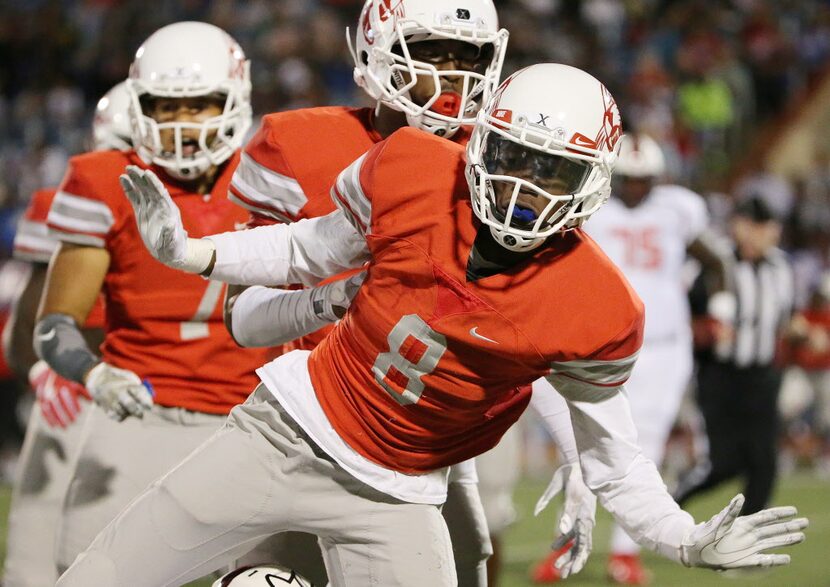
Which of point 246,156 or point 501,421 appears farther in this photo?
point 246,156

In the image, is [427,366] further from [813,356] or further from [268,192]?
[813,356]

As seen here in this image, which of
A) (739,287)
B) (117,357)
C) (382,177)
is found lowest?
(739,287)

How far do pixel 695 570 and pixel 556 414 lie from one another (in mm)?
3237

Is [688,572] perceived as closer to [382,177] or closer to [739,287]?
[739,287]

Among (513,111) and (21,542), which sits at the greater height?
(513,111)

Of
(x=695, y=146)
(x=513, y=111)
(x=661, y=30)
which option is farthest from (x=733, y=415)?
(x=661, y=30)

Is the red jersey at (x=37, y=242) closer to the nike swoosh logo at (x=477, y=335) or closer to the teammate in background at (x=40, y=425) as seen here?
→ the teammate in background at (x=40, y=425)

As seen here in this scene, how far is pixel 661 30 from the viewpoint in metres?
13.7

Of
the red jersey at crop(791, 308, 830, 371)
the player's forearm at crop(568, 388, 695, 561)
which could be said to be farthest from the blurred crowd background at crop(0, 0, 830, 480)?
the player's forearm at crop(568, 388, 695, 561)

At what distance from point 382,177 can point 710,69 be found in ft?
35.9

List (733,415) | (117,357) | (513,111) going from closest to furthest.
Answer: (513,111) < (117,357) < (733,415)

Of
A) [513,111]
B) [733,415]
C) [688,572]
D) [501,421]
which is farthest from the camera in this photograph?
[733,415]

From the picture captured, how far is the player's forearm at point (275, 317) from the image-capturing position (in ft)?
9.55

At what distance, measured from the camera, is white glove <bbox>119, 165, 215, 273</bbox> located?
2715 millimetres
